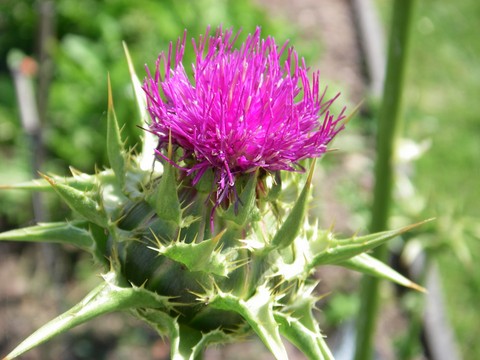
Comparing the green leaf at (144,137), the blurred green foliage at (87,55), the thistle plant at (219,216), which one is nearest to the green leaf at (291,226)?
the thistle plant at (219,216)

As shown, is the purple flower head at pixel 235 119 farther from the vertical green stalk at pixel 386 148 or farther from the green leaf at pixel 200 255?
the vertical green stalk at pixel 386 148

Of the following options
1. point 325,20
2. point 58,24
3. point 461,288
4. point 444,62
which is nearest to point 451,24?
point 444,62

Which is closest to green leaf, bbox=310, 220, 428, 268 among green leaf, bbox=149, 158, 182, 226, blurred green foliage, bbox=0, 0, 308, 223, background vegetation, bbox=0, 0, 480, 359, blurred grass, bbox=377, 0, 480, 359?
green leaf, bbox=149, 158, 182, 226

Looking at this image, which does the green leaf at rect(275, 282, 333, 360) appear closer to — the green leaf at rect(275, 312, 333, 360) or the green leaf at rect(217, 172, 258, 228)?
the green leaf at rect(275, 312, 333, 360)

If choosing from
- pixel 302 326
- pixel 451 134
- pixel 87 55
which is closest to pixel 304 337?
pixel 302 326

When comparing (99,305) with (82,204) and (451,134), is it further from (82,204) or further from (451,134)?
(451,134)

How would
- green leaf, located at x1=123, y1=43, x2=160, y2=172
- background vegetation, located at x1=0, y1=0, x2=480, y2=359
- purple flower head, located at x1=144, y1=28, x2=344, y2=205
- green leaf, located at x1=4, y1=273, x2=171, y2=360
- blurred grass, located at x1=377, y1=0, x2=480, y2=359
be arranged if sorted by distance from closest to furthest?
green leaf, located at x1=4, y1=273, x2=171, y2=360
purple flower head, located at x1=144, y1=28, x2=344, y2=205
green leaf, located at x1=123, y1=43, x2=160, y2=172
blurred grass, located at x1=377, y1=0, x2=480, y2=359
background vegetation, located at x1=0, y1=0, x2=480, y2=359

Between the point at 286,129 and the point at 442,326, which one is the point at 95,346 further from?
the point at 286,129

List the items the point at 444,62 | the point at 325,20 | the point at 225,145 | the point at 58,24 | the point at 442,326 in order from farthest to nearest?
the point at 325,20
the point at 444,62
the point at 58,24
the point at 442,326
the point at 225,145
